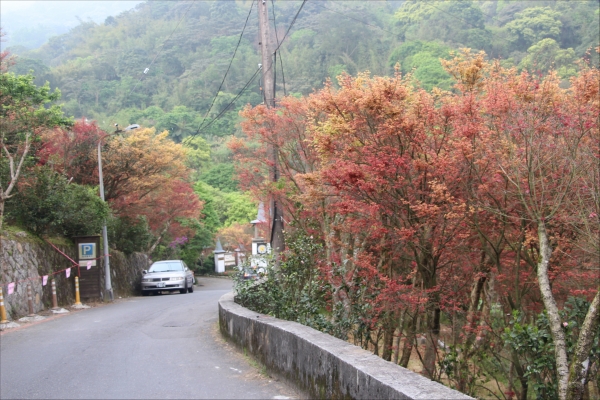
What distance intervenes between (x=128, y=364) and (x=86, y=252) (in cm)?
1629


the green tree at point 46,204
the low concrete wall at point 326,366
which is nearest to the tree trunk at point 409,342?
the low concrete wall at point 326,366

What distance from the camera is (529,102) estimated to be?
34.4 feet

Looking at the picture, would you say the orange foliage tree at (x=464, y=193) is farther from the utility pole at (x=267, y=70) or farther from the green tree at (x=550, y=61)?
the utility pole at (x=267, y=70)

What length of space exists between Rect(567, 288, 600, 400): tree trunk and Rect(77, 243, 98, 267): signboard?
20.9 meters

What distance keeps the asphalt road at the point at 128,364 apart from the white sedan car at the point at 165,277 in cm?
1250

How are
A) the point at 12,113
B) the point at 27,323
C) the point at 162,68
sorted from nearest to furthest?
1. the point at 27,323
2. the point at 12,113
3. the point at 162,68

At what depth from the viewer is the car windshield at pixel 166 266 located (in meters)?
28.8

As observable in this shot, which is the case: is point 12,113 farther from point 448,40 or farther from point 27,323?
point 448,40

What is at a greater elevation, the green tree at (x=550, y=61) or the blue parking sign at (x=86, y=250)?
the green tree at (x=550, y=61)

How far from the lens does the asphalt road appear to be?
25.7 ft

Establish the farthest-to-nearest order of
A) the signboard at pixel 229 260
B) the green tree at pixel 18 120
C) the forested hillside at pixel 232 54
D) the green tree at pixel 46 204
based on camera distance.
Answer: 1. the signboard at pixel 229 260
2. the forested hillside at pixel 232 54
3. the green tree at pixel 46 204
4. the green tree at pixel 18 120

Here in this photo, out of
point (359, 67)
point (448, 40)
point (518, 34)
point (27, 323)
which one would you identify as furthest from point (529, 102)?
point (359, 67)

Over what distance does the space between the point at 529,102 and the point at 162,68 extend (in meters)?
88.6

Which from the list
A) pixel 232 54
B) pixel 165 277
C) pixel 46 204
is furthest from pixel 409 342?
pixel 232 54
